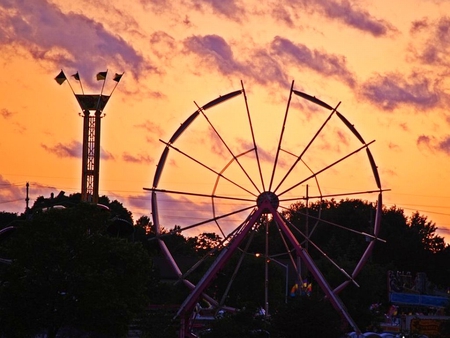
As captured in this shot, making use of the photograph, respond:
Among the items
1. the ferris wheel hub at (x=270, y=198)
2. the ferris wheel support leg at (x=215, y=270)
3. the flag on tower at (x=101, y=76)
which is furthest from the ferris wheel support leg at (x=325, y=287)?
the flag on tower at (x=101, y=76)

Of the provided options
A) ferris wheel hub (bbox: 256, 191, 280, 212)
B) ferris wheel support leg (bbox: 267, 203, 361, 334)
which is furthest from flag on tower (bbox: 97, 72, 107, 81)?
ferris wheel hub (bbox: 256, 191, 280, 212)

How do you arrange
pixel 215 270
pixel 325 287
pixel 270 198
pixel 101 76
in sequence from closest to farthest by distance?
pixel 325 287, pixel 270 198, pixel 215 270, pixel 101 76

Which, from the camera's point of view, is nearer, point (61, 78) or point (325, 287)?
point (325, 287)

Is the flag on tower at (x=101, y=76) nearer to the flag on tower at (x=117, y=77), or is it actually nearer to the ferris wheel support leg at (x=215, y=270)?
the flag on tower at (x=117, y=77)

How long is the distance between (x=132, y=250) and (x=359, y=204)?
3991 inches

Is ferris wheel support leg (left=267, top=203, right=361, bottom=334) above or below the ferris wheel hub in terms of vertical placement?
below

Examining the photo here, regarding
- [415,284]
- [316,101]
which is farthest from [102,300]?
[415,284]

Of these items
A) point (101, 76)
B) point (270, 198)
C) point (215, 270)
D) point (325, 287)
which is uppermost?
point (101, 76)

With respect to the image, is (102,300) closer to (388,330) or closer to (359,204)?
(388,330)

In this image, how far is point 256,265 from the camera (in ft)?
343

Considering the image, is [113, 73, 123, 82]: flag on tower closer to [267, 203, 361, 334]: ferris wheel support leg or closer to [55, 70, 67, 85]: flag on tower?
[55, 70, 67, 85]: flag on tower

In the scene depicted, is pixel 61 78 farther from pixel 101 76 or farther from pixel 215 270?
pixel 215 270

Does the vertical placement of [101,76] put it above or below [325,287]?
above

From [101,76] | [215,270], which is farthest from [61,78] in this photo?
[215,270]
